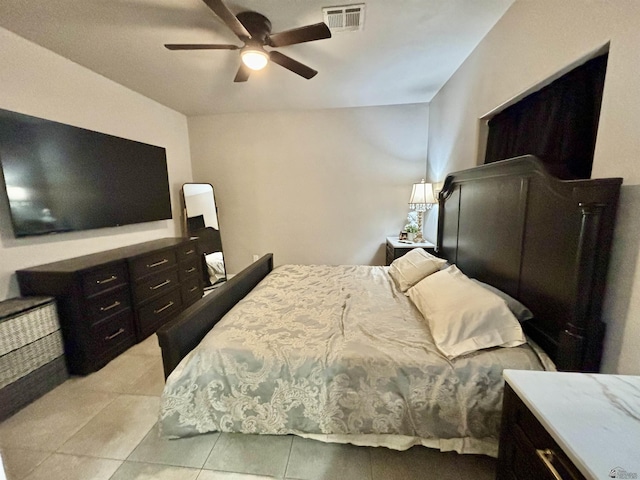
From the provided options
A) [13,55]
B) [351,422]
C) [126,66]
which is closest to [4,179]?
[13,55]

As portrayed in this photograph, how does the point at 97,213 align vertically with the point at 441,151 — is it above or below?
below

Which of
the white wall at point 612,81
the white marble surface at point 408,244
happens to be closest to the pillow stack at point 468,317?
the white wall at point 612,81

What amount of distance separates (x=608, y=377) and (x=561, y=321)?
Answer: 1.09ft

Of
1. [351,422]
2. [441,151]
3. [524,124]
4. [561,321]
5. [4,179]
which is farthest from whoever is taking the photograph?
[441,151]

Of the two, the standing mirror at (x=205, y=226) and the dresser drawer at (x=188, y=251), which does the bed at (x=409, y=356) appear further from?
the standing mirror at (x=205, y=226)

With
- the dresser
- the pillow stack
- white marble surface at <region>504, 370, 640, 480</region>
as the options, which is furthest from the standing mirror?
white marble surface at <region>504, 370, 640, 480</region>

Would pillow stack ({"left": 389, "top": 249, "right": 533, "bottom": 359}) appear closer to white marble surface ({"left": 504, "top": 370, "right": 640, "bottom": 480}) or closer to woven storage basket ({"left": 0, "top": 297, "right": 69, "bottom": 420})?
white marble surface ({"left": 504, "top": 370, "right": 640, "bottom": 480})

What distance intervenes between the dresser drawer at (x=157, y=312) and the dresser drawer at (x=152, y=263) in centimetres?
31

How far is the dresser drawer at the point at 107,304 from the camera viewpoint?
209cm

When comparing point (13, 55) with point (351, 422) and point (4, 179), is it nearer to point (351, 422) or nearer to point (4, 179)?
point (4, 179)

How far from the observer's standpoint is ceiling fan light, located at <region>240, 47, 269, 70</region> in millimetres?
1883

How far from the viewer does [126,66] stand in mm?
2494

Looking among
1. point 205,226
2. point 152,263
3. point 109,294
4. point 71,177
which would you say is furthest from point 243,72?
point 205,226

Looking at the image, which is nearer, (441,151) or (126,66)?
(126,66)
